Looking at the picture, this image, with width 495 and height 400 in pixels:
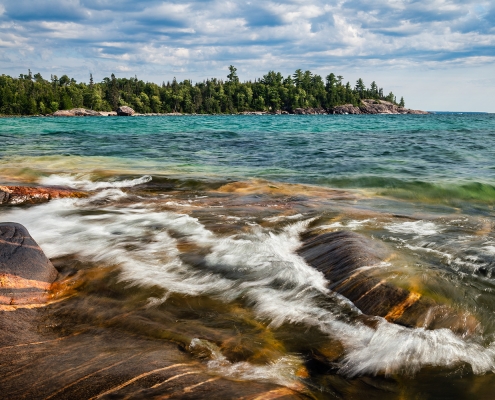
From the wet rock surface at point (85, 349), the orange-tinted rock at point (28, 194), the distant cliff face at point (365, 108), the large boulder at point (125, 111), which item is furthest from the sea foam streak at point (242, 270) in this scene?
the distant cliff face at point (365, 108)

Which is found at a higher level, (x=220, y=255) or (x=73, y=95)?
(x=73, y=95)

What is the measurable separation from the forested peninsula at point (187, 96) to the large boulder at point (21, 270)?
440 ft

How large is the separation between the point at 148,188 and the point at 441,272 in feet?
24.5

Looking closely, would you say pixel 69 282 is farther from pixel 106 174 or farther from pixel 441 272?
pixel 106 174

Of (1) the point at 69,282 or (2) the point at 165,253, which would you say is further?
(2) the point at 165,253

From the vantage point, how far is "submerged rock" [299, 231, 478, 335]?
3686 millimetres

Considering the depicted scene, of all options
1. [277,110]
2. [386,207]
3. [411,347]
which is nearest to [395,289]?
[411,347]

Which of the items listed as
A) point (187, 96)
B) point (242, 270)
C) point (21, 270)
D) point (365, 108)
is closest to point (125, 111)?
point (187, 96)

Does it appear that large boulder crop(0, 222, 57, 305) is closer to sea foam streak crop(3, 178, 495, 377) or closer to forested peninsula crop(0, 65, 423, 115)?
sea foam streak crop(3, 178, 495, 377)

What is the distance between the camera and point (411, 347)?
3322 millimetres

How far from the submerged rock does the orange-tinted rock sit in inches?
230

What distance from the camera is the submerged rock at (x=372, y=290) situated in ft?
12.1

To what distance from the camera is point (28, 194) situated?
27.9 ft

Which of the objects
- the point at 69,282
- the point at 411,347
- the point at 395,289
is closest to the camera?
the point at 411,347
